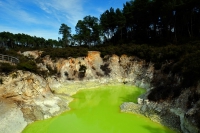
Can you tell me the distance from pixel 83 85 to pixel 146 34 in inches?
1243

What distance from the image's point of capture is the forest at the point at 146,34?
31594 millimetres

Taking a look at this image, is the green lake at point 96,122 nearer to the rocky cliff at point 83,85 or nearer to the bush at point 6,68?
the rocky cliff at point 83,85

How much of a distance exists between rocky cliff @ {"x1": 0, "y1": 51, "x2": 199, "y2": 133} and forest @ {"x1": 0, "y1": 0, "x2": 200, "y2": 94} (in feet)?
5.69

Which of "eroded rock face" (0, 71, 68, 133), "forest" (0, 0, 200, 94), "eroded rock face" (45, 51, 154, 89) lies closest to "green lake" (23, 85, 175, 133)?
"eroded rock face" (0, 71, 68, 133)

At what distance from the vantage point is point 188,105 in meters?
17.4

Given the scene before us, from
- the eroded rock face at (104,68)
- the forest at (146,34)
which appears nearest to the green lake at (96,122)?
the forest at (146,34)

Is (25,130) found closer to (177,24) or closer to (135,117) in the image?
(135,117)

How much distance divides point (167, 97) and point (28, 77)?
1875 centimetres

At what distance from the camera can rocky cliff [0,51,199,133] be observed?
19.4 meters

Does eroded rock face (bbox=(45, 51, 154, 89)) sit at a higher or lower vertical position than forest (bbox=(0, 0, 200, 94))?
lower

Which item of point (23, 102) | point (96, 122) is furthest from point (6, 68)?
point (96, 122)

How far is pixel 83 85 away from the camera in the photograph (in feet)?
131

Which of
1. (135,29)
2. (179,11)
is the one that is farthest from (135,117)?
(135,29)

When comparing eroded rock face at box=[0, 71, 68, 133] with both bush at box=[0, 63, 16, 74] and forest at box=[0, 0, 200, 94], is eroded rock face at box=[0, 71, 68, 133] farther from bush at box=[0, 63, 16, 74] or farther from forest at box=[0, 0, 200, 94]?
forest at box=[0, 0, 200, 94]
